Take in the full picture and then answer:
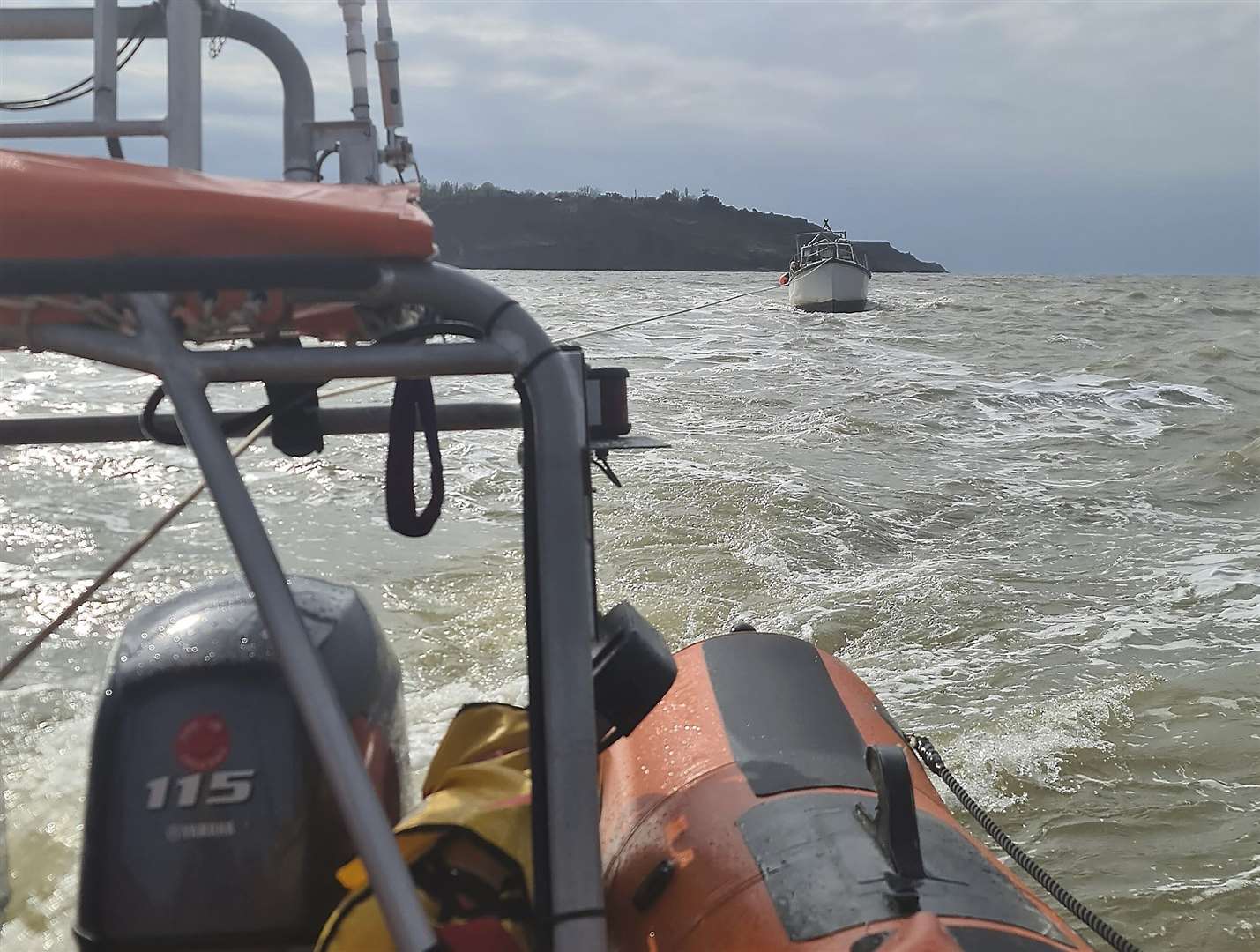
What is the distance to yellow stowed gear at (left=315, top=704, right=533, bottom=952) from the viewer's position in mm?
1383

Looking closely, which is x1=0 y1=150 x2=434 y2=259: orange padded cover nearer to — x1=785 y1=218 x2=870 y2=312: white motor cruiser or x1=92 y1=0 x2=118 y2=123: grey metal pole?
x1=92 y1=0 x2=118 y2=123: grey metal pole

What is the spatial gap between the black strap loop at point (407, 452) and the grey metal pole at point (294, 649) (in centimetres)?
26

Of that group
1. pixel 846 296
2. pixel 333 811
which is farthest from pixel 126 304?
pixel 846 296

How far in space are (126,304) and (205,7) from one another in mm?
1284

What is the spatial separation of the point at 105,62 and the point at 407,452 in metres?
1.03

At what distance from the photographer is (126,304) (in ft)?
3.91

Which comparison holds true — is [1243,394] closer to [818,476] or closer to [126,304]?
[818,476]

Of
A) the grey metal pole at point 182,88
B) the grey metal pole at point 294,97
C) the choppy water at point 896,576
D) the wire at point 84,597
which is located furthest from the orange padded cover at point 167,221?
the choppy water at point 896,576

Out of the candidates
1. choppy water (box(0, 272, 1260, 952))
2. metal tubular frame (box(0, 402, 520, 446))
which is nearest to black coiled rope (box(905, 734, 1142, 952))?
choppy water (box(0, 272, 1260, 952))

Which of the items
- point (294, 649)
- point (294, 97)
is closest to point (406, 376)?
point (294, 649)

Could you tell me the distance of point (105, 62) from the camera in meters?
1.94

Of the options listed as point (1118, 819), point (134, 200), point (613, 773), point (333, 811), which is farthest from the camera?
point (1118, 819)

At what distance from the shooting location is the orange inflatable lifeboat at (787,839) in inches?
54.7

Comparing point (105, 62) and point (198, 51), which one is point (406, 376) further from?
point (105, 62)
